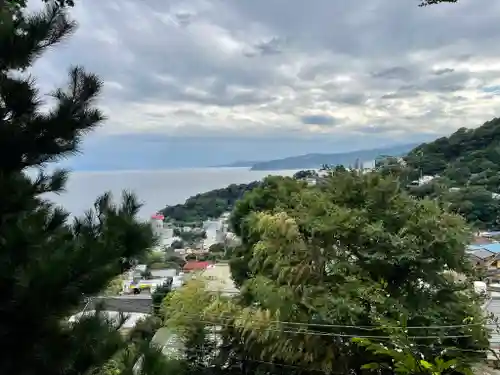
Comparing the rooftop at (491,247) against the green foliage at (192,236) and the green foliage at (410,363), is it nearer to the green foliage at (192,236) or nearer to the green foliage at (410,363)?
the green foliage at (410,363)

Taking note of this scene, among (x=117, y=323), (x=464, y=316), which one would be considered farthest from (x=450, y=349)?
(x=117, y=323)

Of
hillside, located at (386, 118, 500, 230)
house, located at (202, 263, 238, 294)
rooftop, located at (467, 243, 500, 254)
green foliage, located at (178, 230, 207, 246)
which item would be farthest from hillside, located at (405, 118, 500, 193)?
green foliage, located at (178, 230, 207, 246)

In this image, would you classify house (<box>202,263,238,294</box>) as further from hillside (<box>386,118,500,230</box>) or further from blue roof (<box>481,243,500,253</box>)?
blue roof (<box>481,243,500,253</box>)

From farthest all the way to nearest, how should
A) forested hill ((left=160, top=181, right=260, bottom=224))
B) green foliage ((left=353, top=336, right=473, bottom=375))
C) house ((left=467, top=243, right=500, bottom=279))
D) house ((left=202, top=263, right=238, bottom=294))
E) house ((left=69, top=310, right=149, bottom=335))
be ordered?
forested hill ((left=160, top=181, right=260, bottom=224))
house ((left=467, top=243, right=500, bottom=279))
house ((left=202, top=263, right=238, bottom=294))
green foliage ((left=353, top=336, right=473, bottom=375))
house ((left=69, top=310, right=149, bottom=335))

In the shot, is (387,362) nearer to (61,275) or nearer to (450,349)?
(450,349)

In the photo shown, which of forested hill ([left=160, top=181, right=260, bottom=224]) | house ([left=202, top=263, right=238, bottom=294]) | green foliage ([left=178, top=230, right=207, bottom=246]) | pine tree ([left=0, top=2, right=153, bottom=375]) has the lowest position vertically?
green foliage ([left=178, top=230, right=207, bottom=246])

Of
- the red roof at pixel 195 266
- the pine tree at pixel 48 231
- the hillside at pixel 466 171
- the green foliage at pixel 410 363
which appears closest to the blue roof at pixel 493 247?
the hillside at pixel 466 171
